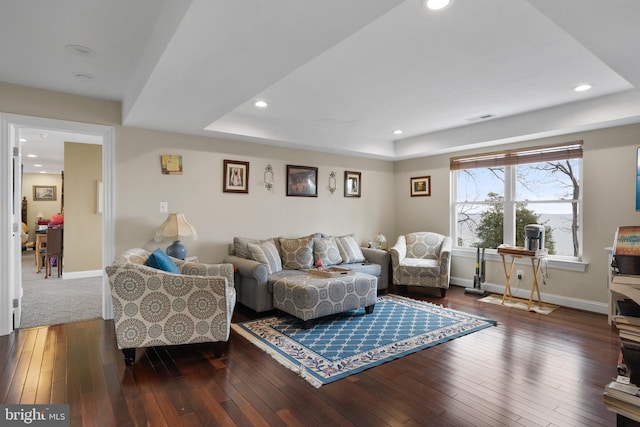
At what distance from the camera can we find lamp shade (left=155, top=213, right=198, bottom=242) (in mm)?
3721

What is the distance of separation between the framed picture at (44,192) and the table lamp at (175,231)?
9.05 meters

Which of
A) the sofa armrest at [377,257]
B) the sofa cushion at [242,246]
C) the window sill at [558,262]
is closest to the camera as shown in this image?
the window sill at [558,262]

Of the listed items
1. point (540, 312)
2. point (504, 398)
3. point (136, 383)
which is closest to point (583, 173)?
point (540, 312)

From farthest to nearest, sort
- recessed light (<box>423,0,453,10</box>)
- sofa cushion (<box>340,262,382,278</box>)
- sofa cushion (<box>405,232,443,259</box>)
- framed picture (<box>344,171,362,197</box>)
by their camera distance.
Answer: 1. framed picture (<box>344,171,362,197</box>)
2. sofa cushion (<box>405,232,443,259</box>)
3. sofa cushion (<box>340,262,382,278</box>)
4. recessed light (<box>423,0,453,10</box>)

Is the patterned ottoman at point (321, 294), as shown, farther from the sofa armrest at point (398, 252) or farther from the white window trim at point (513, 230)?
the white window trim at point (513, 230)

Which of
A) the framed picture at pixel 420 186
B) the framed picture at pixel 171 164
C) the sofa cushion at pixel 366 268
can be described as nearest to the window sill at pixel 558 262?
the framed picture at pixel 420 186

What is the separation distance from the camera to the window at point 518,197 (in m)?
4.32

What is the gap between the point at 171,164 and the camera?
4.11m

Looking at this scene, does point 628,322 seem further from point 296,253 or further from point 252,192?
point 252,192

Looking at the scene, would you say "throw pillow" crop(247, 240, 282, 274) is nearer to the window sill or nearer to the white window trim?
the white window trim

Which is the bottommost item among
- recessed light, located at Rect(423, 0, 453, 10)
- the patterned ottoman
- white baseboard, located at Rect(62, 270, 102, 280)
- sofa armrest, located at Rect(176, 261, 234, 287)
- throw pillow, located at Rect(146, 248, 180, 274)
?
white baseboard, located at Rect(62, 270, 102, 280)

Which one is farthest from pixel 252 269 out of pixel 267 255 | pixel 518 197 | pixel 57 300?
pixel 518 197

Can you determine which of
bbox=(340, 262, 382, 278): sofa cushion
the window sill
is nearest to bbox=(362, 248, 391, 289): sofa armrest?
bbox=(340, 262, 382, 278): sofa cushion

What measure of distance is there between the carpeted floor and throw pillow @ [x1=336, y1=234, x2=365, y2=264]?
3077 mm
